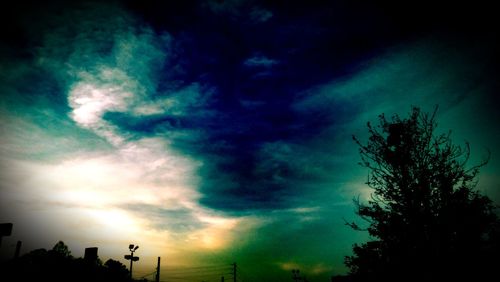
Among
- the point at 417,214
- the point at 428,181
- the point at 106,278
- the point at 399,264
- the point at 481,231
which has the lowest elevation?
the point at 106,278

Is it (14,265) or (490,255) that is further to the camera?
(14,265)

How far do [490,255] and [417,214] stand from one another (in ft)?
8.84

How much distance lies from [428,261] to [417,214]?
176 centimetres

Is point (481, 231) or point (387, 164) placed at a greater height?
point (387, 164)

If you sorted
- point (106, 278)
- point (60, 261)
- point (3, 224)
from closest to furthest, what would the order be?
point (3, 224), point (60, 261), point (106, 278)

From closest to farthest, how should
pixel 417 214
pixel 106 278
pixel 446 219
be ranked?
pixel 446 219 → pixel 417 214 → pixel 106 278

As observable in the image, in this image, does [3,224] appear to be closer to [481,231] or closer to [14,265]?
[14,265]

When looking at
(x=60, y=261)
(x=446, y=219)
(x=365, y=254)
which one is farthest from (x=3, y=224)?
(x=365, y=254)

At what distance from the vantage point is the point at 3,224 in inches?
277

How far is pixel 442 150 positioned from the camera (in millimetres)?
10555

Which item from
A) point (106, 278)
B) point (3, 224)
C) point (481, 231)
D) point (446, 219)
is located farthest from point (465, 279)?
point (106, 278)

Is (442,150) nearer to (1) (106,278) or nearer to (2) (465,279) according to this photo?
(2) (465,279)

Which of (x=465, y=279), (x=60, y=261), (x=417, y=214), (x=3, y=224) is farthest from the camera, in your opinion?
(x=60, y=261)

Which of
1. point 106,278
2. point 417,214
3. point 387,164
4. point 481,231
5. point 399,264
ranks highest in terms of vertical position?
point 387,164
